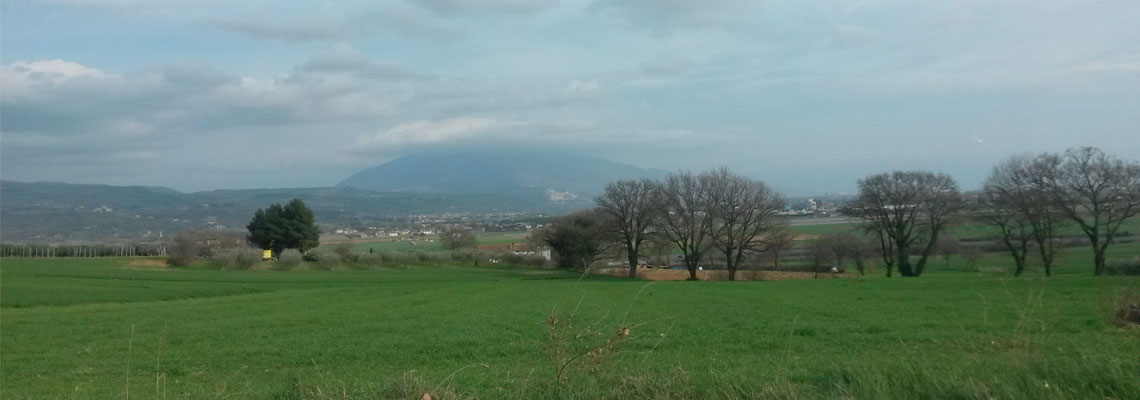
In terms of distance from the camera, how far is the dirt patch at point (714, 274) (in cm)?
6444

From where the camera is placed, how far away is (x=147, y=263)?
76.9 metres

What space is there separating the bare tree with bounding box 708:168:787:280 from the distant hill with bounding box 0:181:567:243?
78477mm

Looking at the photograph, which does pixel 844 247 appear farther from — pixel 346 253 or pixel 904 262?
pixel 346 253

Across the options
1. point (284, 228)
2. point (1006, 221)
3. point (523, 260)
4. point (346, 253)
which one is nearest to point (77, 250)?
point (284, 228)

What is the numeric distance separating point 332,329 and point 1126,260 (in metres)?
48.4

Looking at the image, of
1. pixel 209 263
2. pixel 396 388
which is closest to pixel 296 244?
pixel 209 263

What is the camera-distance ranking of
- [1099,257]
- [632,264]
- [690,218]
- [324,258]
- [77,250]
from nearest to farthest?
[1099,257], [690,218], [632,264], [324,258], [77,250]

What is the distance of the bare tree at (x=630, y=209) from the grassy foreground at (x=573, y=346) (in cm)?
3013

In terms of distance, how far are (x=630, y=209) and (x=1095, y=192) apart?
35.1 m

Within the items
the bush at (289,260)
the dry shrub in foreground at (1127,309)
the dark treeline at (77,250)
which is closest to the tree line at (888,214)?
the bush at (289,260)

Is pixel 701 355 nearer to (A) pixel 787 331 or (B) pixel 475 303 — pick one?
(A) pixel 787 331

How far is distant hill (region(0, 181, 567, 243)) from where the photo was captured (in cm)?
11200

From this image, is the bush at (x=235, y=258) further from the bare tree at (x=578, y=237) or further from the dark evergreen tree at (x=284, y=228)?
the bare tree at (x=578, y=237)

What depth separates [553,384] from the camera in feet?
17.5
